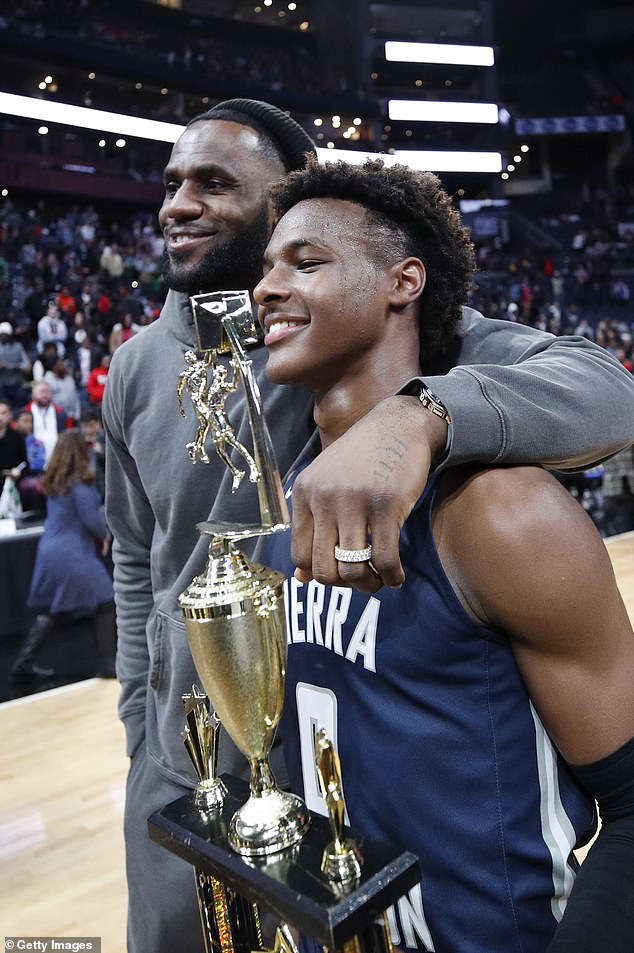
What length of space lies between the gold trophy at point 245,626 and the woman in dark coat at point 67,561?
3.78 metres

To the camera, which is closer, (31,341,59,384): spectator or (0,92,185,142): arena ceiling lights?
(31,341,59,384): spectator

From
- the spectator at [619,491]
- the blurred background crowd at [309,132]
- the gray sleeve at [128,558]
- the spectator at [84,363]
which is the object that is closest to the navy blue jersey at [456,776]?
the gray sleeve at [128,558]

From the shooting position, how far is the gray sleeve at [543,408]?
0.70 m

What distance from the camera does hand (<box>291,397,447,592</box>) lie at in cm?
59

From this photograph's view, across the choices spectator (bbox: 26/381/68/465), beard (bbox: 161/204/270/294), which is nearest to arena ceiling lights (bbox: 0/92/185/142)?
Result: spectator (bbox: 26/381/68/465)

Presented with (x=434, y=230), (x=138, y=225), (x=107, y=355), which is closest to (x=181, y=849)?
(x=434, y=230)

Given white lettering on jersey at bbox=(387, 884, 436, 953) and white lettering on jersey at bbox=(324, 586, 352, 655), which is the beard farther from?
white lettering on jersey at bbox=(387, 884, 436, 953)

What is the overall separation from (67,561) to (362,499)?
160 inches

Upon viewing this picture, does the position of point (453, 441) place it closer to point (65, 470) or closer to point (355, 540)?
point (355, 540)

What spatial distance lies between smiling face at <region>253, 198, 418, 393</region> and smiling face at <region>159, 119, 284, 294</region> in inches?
10.0

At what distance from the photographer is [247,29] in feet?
55.6

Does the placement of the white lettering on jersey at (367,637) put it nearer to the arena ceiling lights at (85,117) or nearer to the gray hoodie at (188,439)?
the gray hoodie at (188,439)

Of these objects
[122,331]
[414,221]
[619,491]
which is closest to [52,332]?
[122,331]

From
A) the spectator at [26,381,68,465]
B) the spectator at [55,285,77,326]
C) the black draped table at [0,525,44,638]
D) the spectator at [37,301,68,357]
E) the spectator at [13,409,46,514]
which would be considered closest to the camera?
the black draped table at [0,525,44,638]
